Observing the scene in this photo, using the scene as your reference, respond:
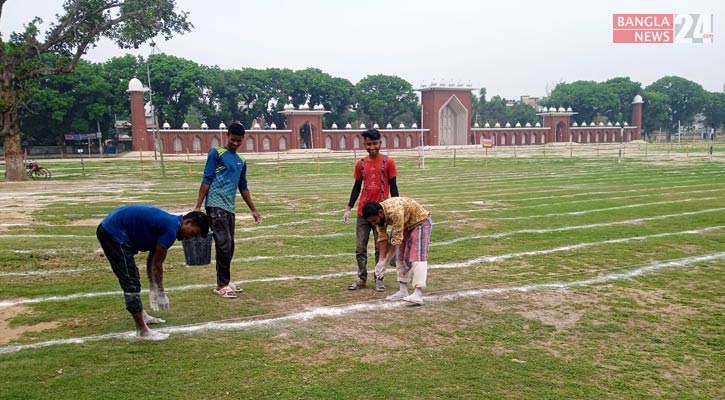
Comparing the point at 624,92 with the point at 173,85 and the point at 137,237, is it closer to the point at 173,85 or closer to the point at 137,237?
the point at 173,85

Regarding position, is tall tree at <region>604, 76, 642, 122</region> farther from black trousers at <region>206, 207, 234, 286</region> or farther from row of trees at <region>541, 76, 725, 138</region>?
black trousers at <region>206, 207, 234, 286</region>

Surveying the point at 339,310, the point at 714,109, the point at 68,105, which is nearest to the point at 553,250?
the point at 339,310

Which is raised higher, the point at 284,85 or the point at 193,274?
the point at 284,85

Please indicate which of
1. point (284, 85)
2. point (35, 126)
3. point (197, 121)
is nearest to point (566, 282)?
point (35, 126)

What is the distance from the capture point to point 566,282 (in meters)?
7.14

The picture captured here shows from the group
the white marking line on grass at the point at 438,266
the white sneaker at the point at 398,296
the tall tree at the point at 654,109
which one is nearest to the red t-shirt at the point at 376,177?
the white sneaker at the point at 398,296

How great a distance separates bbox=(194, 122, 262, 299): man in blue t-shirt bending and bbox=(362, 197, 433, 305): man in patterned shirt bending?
161 centimetres

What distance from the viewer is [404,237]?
6203mm

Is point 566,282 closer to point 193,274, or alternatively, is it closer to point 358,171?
point 358,171

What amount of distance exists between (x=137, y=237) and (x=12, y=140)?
22.5 metres

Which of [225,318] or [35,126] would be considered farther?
[35,126]

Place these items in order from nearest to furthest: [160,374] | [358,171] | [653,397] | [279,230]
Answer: [653,397]
[160,374]
[358,171]
[279,230]

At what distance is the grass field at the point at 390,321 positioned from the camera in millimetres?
4176

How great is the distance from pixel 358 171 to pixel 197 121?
85431 mm
